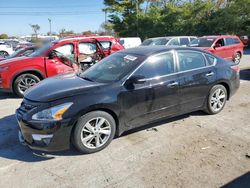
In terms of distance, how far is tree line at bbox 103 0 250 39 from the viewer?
23766mm

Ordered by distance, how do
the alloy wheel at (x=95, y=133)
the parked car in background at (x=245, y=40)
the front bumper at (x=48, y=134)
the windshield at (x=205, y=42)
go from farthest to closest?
the parked car in background at (x=245, y=40) < the windshield at (x=205, y=42) < the alloy wheel at (x=95, y=133) < the front bumper at (x=48, y=134)

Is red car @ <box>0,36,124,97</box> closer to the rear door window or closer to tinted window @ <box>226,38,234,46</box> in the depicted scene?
the rear door window

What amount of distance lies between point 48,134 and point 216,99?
3.46m

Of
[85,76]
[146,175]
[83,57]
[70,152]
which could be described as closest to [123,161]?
[146,175]

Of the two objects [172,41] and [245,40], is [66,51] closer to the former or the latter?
[172,41]

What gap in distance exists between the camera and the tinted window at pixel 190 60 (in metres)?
4.66

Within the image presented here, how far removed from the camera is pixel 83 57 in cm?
796

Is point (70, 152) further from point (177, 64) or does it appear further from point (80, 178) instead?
point (177, 64)

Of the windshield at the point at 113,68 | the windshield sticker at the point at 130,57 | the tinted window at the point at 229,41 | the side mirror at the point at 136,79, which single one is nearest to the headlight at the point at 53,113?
the windshield at the point at 113,68

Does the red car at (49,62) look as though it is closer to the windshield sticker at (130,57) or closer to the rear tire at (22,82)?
the rear tire at (22,82)

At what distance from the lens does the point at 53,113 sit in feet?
11.4

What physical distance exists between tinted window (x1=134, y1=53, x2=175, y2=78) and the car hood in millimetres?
781

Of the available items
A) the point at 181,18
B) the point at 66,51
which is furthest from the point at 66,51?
the point at 181,18

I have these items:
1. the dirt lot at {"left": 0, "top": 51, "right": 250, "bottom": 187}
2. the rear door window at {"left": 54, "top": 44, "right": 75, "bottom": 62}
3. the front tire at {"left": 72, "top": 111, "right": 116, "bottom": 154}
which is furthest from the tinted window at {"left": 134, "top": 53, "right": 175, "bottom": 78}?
the rear door window at {"left": 54, "top": 44, "right": 75, "bottom": 62}
